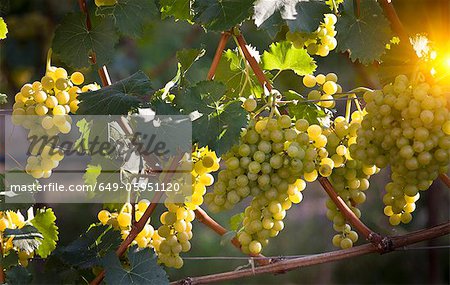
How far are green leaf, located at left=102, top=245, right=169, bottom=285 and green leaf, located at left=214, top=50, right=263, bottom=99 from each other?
29 cm

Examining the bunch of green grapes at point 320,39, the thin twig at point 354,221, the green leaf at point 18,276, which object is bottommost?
the green leaf at point 18,276

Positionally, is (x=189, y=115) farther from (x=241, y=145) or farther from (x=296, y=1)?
(x=296, y=1)

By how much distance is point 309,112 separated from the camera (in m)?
1.08

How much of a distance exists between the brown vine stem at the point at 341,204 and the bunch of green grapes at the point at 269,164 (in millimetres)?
37

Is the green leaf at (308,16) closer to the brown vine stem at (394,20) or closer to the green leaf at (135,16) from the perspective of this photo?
the brown vine stem at (394,20)

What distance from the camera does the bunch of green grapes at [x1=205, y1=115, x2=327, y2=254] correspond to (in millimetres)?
954

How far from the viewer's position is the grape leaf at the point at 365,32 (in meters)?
1.02

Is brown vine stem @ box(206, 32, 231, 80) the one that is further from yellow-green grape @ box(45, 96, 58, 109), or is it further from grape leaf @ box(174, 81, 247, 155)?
yellow-green grape @ box(45, 96, 58, 109)

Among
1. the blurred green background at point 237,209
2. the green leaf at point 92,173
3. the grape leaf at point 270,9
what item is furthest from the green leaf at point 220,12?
the blurred green background at point 237,209

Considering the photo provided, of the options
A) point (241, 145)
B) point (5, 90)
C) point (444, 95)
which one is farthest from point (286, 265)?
point (5, 90)

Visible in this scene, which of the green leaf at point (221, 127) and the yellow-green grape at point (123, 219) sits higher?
the green leaf at point (221, 127)

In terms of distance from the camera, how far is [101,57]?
1.08m

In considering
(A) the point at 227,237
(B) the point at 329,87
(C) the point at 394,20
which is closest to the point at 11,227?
(A) the point at 227,237

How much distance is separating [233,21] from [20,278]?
0.49 meters
